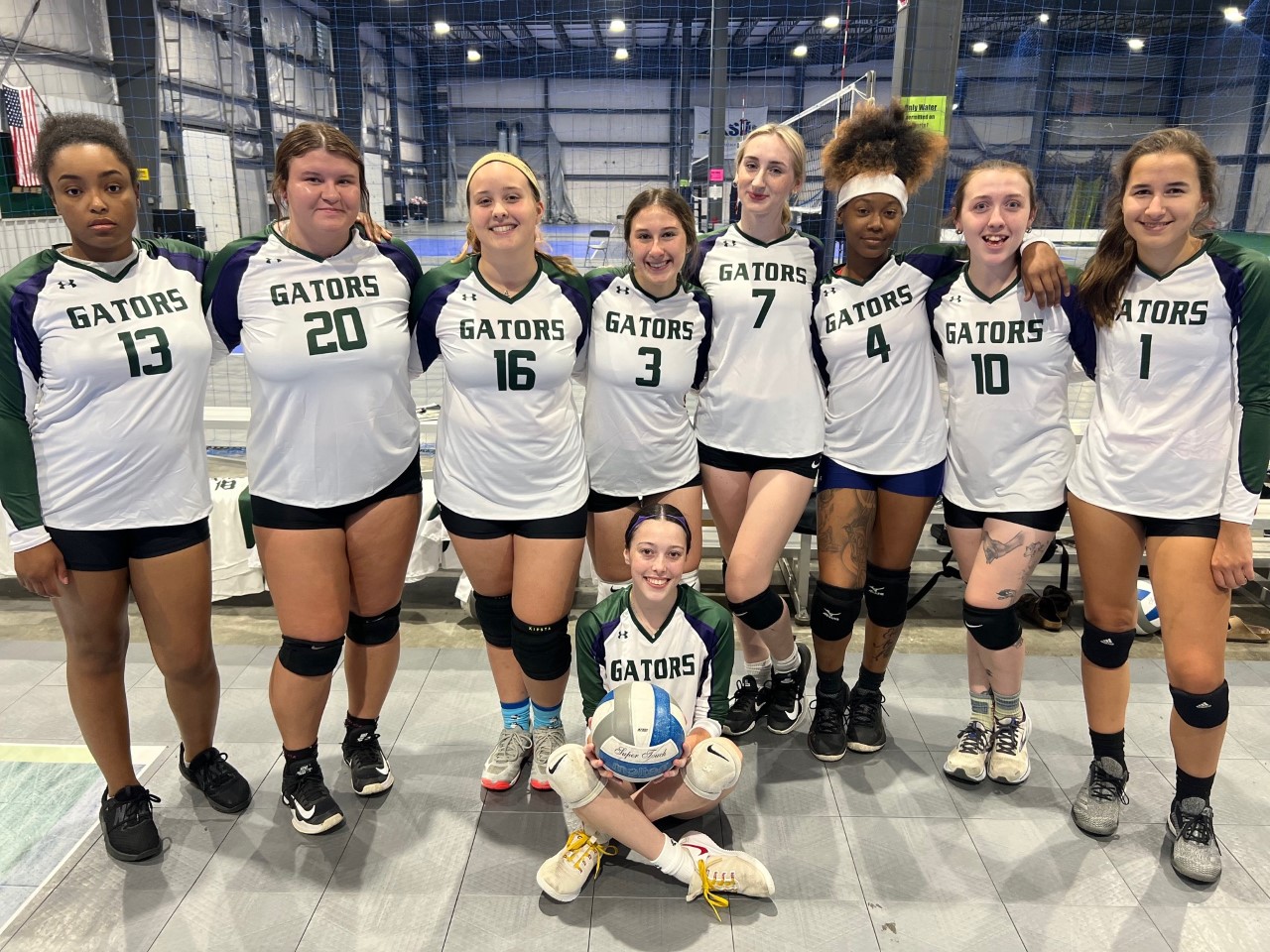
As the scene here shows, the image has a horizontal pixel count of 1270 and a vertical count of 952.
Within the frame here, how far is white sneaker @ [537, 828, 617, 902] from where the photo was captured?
6.54 ft

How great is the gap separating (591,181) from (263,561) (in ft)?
47.0

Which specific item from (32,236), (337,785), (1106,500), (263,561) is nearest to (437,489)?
(263,561)

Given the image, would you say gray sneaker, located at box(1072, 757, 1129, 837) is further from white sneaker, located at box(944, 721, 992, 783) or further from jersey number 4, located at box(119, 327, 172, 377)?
jersey number 4, located at box(119, 327, 172, 377)

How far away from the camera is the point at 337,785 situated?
8.09 ft

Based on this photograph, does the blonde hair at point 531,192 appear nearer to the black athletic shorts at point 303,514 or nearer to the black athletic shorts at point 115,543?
the black athletic shorts at point 303,514

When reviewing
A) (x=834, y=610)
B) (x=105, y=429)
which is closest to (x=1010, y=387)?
(x=834, y=610)

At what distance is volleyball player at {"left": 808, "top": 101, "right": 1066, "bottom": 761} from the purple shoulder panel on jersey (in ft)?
6.35

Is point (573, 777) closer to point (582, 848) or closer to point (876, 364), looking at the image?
point (582, 848)

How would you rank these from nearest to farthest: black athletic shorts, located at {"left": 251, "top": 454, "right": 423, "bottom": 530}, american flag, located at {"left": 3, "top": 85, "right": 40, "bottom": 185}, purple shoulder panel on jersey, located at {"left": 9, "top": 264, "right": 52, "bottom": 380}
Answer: purple shoulder panel on jersey, located at {"left": 9, "top": 264, "right": 52, "bottom": 380}, black athletic shorts, located at {"left": 251, "top": 454, "right": 423, "bottom": 530}, american flag, located at {"left": 3, "top": 85, "right": 40, "bottom": 185}

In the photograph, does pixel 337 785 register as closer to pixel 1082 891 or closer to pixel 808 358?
pixel 808 358

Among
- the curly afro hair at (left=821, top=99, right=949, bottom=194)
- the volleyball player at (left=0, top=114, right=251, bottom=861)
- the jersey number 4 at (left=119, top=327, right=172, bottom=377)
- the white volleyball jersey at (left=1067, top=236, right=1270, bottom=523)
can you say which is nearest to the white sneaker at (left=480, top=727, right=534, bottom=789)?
the volleyball player at (left=0, top=114, right=251, bottom=861)

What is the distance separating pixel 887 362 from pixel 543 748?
1.46 m

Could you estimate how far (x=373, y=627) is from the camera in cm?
234

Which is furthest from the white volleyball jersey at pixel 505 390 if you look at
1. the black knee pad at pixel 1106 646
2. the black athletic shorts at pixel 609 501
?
A: the black knee pad at pixel 1106 646
